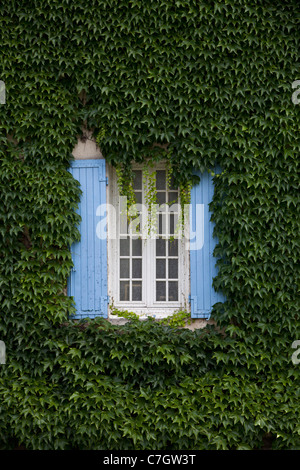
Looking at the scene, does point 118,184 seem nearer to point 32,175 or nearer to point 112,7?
point 32,175

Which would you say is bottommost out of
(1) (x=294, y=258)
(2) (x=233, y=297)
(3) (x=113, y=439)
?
(3) (x=113, y=439)

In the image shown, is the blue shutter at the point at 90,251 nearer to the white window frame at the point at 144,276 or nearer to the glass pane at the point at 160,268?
the white window frame at the point at 144,276

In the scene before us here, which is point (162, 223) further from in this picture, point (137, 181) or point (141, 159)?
point (141, 159)

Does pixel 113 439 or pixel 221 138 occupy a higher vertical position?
pixel 221 138

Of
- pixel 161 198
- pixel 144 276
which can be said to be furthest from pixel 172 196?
pixel 144 276

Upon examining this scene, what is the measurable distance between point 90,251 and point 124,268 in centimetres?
44

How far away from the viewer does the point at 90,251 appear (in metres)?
5.41

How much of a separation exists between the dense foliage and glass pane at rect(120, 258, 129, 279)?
56 centimetres

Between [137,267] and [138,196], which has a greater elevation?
[138,196]

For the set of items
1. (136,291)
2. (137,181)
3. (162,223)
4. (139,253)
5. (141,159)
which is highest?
(141,159)

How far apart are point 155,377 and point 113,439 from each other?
2.40 feet

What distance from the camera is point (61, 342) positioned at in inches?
207

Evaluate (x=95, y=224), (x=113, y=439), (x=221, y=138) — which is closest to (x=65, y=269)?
(x=95, y=224)

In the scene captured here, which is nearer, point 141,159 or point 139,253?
point 141,159
